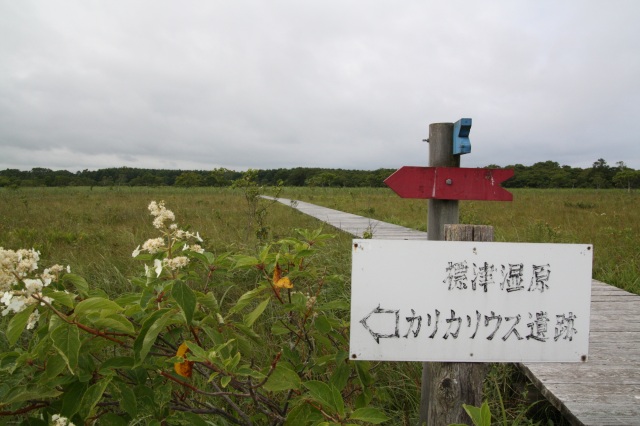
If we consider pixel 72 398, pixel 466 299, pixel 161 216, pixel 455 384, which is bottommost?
pixel 455 384

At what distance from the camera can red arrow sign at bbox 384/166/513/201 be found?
1.50 metres

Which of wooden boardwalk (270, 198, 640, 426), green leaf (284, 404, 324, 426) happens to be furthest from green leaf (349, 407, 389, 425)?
wooden boardwalk (270, 198, 640, 426)

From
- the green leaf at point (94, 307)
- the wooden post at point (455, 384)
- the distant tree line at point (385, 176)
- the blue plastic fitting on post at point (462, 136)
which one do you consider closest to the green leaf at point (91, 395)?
the green leaf at point (94, 307)

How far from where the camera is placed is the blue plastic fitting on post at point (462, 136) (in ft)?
4.91

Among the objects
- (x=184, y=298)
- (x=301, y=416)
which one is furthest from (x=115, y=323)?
(x=301, y=416)

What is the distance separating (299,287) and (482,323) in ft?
8.45

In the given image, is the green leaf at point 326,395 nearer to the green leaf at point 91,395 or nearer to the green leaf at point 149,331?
the green leaf at point 149,331

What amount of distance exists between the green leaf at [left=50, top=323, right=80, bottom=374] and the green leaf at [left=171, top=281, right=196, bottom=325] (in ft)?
0.74

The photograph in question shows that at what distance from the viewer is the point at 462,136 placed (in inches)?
60.6

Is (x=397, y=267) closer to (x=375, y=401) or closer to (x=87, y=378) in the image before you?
(x=87, y=378)

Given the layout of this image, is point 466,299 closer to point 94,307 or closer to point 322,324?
point 322,324

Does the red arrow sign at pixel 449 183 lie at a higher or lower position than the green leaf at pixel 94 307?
higher

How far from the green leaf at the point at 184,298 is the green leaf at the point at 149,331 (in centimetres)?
6

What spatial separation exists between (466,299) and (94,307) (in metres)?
1.00
